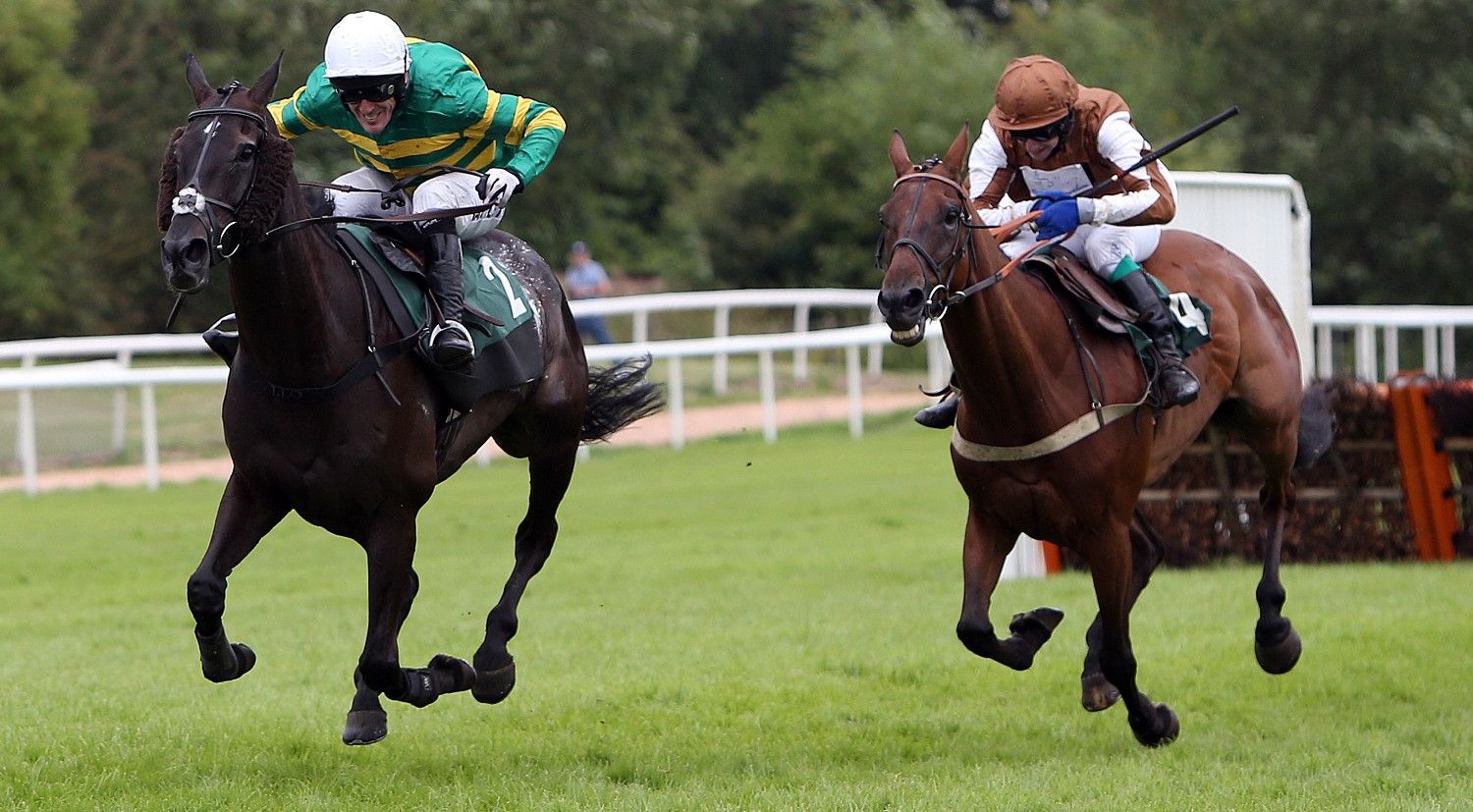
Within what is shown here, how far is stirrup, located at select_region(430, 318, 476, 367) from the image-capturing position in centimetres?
590

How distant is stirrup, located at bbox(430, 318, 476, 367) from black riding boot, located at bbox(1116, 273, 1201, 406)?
2.31 metres

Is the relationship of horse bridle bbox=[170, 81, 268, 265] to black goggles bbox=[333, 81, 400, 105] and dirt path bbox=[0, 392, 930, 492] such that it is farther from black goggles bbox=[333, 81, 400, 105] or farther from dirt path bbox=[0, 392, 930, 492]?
dirt path bbox=[0, 392, 930, 492]

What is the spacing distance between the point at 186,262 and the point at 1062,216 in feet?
9.46

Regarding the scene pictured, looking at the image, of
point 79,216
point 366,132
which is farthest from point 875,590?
point 79,216

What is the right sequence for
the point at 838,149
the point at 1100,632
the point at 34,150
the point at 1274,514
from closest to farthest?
1. the point at 1100,632
2. the point at 1274,514
3. the point at 34,150
4. the point at 838,149

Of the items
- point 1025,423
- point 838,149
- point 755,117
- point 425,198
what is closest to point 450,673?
point 425,198

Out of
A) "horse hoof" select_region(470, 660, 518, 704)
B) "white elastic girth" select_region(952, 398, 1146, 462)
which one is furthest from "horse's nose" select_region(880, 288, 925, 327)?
"horse hoof" select_region(470, 660, 518, 704)

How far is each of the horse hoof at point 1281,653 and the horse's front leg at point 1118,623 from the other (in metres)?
0.92

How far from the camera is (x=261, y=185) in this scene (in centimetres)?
535

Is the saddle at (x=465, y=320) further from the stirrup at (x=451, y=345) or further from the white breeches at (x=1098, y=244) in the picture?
the white breeches at (x=1098, y=244)

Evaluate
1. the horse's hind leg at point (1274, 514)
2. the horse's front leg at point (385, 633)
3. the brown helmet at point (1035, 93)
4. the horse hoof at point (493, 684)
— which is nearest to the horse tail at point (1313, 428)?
the horse's hind leg at point (1274, 514)

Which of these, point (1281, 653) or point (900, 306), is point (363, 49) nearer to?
point (900, 306)

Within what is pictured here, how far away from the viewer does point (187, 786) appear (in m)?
5.83

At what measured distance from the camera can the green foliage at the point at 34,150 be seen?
69.0 feet
